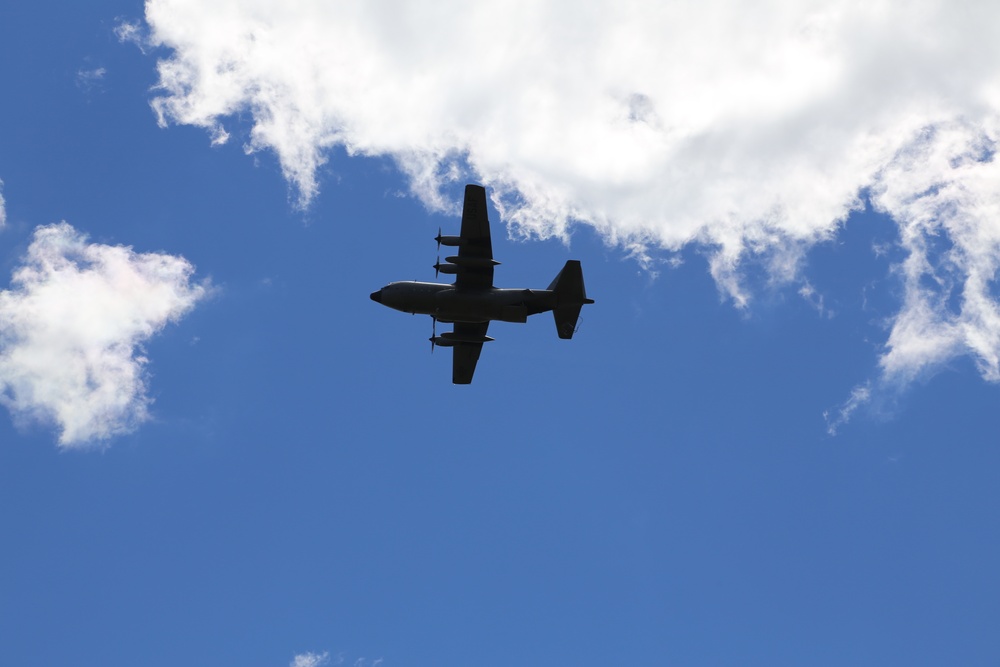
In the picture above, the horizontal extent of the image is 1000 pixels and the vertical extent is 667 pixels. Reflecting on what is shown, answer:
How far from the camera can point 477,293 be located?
208ft

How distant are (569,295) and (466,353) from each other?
10.3 metres

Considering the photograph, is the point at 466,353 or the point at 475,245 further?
the point at 466,353

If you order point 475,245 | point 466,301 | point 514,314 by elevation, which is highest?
point 475,245

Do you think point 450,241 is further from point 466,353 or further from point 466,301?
point 466,353

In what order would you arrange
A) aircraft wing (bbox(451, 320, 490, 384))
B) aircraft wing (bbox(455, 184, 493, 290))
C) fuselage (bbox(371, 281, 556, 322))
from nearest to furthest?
aircraft wing (bbox(455, 184, 493, 290)), fuselage (bbox(371, 281, 556, 322)), aircraft wing (bbox(451, 320, 490, 384))

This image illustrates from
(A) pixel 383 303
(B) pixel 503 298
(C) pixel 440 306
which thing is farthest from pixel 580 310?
(A) pixel 383 303

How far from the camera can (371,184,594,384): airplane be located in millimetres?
62312

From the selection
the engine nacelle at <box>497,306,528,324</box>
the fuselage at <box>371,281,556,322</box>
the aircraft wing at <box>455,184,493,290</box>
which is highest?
the aircraft wing at <box>455,184,493,290</box>

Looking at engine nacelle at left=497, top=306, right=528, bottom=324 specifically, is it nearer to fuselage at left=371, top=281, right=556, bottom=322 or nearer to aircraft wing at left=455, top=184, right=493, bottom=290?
fuselage at left=371, top=281, right=556, bottom=322

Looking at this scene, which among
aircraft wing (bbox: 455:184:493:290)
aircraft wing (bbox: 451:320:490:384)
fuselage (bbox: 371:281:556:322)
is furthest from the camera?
aircraft wing (bbox: 451:320:490:384)

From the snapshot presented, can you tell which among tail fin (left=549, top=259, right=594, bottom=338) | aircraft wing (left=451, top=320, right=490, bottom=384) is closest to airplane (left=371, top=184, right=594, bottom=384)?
tail fin (left=549, top=259, right=594, bottom=338)

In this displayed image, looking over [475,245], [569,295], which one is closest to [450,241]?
[475,245]

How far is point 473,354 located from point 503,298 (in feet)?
26.0

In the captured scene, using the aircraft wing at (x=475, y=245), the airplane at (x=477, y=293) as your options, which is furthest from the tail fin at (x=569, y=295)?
the aircraft wing at (x=475, y=245)
